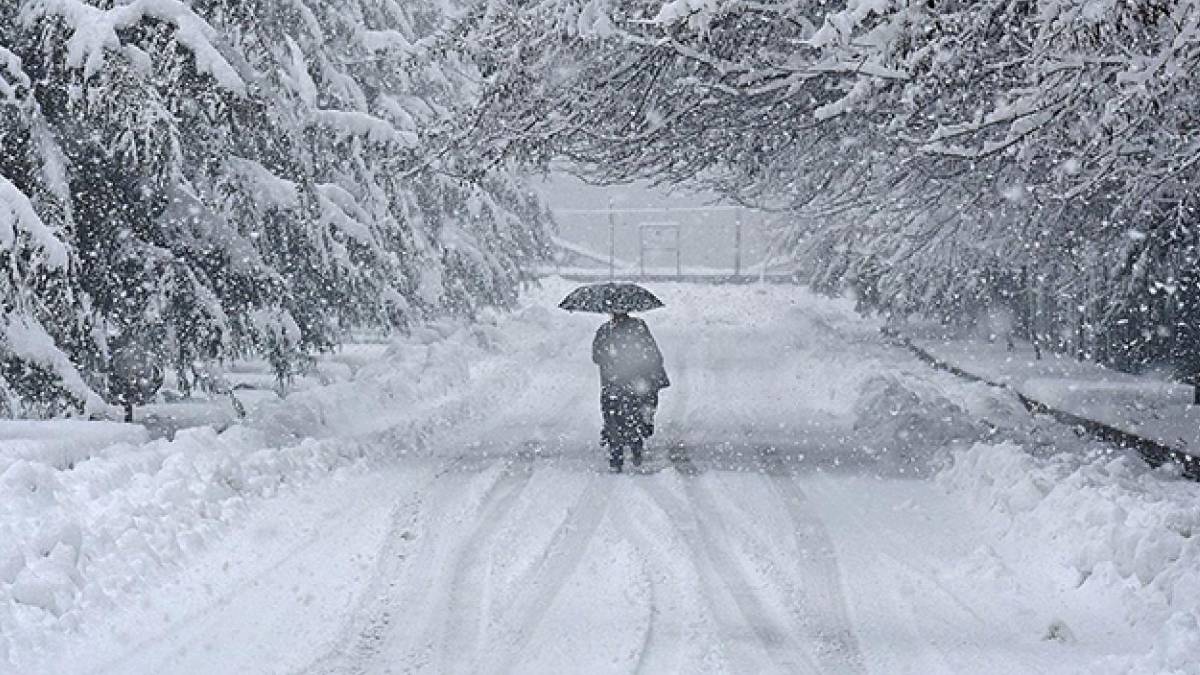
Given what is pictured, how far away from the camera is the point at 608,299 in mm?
14219

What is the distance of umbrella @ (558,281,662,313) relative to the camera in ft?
46.4

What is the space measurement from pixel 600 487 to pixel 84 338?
528cm

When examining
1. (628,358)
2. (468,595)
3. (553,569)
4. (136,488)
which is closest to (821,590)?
(553,569)

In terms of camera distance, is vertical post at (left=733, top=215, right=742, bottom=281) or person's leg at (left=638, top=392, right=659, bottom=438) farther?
vertical post at (left=733, top=215, right=742, bottom=281)

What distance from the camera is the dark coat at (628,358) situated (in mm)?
14055

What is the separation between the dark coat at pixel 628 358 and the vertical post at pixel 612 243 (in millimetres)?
50298

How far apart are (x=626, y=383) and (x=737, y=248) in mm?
55073

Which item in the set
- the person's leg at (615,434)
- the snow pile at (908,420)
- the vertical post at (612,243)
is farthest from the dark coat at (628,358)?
the vertical post at (612,243)

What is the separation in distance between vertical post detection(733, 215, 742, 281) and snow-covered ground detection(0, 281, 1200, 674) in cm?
5159

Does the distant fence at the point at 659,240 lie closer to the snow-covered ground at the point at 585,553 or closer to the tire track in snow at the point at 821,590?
the snow-covered ground at the point at 585,553

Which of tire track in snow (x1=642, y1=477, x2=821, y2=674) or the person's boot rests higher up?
tire track in snow (x1=642, y1=477, x2=821, y2=674)

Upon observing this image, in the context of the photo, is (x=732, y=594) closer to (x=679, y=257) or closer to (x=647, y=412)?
(x=647, y=412)

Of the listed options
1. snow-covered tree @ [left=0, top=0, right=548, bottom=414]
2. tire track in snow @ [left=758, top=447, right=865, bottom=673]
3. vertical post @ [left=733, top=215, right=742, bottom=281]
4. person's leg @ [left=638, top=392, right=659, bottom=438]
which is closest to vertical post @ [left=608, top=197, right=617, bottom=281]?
vertical post @ [left=733, top=215, right=742, bottom=281]

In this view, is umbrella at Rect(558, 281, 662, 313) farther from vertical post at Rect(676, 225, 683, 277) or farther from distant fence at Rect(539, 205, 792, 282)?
distant fence at Rect(539, 205, 792, 282)
